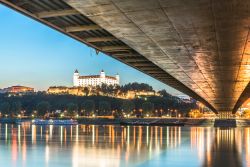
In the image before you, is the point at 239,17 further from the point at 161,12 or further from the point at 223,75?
the point at 223,75

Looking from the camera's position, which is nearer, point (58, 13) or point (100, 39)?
point (58, 13)

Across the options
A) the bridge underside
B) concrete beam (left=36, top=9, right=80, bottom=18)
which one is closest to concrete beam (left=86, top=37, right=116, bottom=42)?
the bridge underside

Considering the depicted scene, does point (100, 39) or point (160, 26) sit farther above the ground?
point (100, 39)

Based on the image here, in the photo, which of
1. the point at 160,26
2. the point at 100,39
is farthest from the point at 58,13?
the point at 100,39

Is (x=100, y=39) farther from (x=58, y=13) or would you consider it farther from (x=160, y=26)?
(x=58, y=13)

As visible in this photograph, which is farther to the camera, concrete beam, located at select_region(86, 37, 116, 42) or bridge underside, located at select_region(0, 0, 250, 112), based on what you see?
concrete beam, located at select_region(86, 37, 116, 42)

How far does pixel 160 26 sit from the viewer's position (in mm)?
19953

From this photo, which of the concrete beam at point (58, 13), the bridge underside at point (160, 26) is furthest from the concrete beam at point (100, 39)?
the concrete beam at point (58, 13)

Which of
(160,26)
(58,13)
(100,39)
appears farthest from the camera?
(100,39)

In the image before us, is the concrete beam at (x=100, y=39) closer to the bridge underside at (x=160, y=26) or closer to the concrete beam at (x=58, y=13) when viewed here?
the bridge underside at (x=160, y=26)

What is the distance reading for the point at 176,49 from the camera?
2623 cm

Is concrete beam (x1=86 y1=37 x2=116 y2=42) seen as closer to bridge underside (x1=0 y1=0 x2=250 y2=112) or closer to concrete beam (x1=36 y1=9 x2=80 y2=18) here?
bridge underside (x1=0 y1=0 x2=250 y2=112)

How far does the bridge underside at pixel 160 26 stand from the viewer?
1656 cm

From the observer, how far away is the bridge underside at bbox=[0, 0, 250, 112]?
1656 cm
